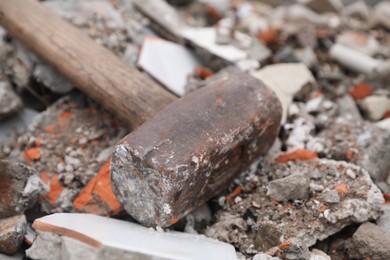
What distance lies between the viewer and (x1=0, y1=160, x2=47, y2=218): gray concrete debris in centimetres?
259

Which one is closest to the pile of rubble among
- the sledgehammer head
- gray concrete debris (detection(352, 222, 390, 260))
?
gray concrete debris (detection(352, 222, 390, 260))

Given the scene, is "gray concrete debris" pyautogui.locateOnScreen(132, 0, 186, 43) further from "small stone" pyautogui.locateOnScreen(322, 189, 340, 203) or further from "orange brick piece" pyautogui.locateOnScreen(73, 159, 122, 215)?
"small stone" pyautogui.locateOnScreen(322, 189, 340, 203)

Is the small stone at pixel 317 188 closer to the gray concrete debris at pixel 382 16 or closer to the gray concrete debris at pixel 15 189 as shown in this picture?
the gray concrete debris at pixel 15 189

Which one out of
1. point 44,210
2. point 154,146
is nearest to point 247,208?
point 154,146

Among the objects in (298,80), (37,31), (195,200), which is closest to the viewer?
(195,200)

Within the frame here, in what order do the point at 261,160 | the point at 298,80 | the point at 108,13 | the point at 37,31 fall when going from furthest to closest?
the point at 108,13 < the point at 298,80 < the point at 37,31 < the point at 261,160

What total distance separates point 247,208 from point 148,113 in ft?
2.44

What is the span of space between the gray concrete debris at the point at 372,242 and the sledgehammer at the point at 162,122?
2.29ft

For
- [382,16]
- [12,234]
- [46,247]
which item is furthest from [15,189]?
[382,16]

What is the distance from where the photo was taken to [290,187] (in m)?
2.57

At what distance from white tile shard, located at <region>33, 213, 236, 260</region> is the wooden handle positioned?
671mm

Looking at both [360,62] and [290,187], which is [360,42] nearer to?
[360,62]

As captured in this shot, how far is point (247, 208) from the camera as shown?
8.71ft

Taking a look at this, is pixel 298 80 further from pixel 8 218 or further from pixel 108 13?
pixel 8 218
